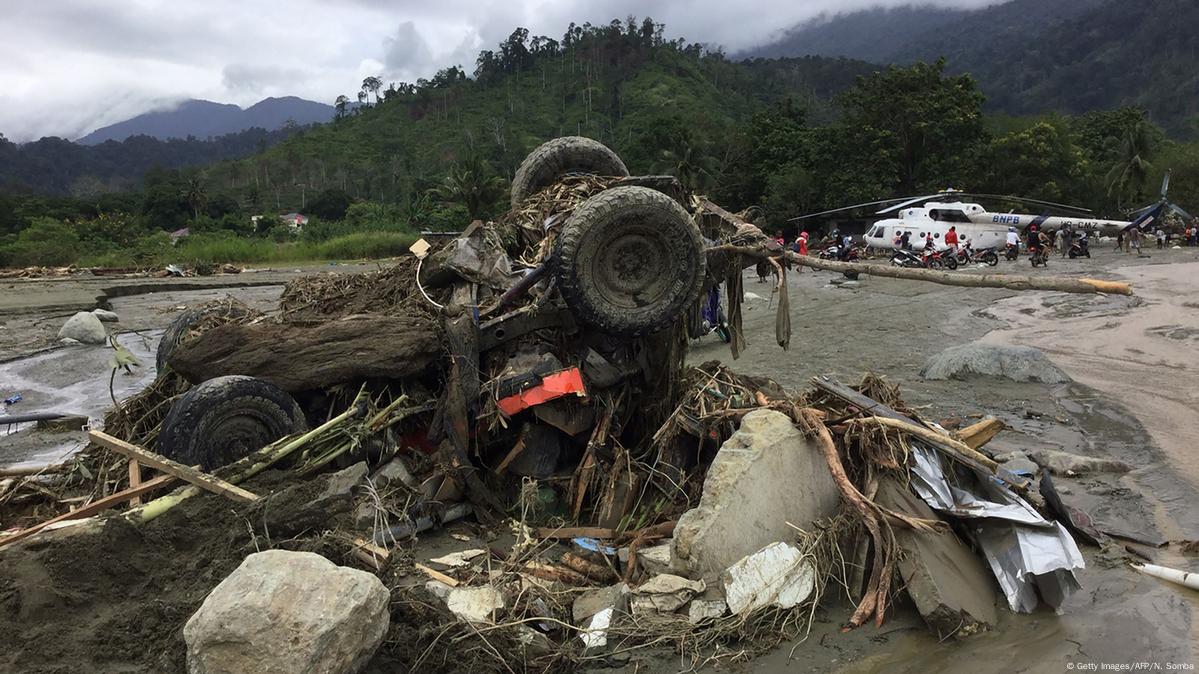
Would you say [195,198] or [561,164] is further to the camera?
[195,198]

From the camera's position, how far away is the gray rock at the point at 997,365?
9641 millimetres

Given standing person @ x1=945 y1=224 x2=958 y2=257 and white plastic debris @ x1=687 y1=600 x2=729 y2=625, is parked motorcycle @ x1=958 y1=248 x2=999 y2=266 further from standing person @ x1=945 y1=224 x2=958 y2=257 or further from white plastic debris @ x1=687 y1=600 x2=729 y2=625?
white plastic debris @ x1=687 y1=600 x2=729 y2=625

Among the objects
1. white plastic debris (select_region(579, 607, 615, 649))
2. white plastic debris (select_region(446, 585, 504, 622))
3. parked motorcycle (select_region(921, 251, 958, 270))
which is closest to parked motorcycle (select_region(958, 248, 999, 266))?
parked motorcycle (select_region(921, 251, 958, 270))

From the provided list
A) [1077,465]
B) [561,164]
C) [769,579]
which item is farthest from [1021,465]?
[561,164]

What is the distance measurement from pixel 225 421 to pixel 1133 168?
172 feet

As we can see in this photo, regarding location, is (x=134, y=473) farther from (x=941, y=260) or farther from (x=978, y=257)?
(x=978, y=257)

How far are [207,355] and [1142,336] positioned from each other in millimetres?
13551

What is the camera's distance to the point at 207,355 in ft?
18.1

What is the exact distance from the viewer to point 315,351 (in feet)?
18.7

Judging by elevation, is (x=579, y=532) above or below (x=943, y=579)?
below

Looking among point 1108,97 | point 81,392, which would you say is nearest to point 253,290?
point 81,392

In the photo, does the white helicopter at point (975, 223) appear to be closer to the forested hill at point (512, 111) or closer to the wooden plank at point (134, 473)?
the wooden plank at point (134, 473)

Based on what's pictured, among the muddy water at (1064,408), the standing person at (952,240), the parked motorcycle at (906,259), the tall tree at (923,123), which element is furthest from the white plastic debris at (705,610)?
the tall tree at (923,123)

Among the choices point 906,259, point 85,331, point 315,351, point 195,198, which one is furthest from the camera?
point 195,198
